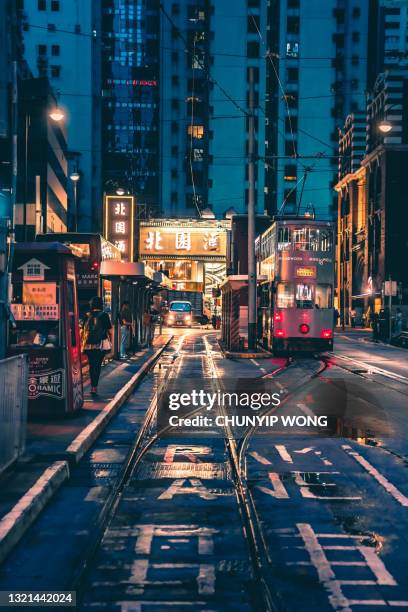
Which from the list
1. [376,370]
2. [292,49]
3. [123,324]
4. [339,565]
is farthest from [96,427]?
[292,49]

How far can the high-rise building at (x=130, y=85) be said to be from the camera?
430ft

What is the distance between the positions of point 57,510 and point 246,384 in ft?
38.6

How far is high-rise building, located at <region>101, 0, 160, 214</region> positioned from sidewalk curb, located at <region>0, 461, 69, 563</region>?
123 meters

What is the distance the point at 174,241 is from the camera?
47031 mm

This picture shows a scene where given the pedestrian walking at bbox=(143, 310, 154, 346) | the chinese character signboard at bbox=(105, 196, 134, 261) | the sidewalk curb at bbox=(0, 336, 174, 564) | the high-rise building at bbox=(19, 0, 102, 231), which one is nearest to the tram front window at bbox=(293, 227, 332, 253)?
the pedestrian walking at bbox=(143, 310, 154, 346)

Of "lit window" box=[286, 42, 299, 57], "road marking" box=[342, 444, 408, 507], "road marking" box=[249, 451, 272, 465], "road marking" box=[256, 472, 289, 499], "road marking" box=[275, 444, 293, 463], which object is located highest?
"lit window" box=[286, 42, 299, 57]

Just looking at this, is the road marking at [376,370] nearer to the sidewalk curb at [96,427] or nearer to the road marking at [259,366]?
the road marking at [259,366]

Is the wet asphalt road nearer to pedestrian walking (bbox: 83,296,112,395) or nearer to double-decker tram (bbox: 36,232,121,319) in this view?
pedestrian walking (bbox: 83,296,112,395)

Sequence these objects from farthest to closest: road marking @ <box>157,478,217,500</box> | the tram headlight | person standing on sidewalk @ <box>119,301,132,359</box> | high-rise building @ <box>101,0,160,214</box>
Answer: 1. high-rise building @ <box>101,0,160,214</box>
2. the tram headlight
3. person standing on sidewalk @ <box>119,301,132,359</box>
4. road marking @ <box>157,478,217,500</box>

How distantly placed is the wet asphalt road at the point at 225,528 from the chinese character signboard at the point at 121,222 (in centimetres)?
3571

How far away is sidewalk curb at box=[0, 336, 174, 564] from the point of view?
608 centimetres

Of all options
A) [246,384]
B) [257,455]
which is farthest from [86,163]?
[257,455]

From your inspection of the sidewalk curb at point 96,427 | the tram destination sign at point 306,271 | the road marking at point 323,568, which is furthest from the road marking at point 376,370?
the road marking at point 323,568

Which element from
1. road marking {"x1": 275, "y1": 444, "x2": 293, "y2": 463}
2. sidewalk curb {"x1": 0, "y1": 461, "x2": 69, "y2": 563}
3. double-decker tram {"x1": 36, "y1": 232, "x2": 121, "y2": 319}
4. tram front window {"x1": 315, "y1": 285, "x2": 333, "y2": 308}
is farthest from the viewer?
tram front window {"x1": 315, "y1": 285, "x2": 333, "y2": 308}
